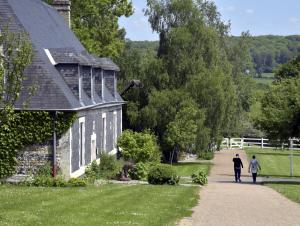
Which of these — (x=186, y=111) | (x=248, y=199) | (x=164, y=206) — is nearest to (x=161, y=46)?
(x=186, y=111)

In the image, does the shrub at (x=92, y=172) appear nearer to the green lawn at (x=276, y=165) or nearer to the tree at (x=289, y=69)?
the green lawn at (x=276, y=165)

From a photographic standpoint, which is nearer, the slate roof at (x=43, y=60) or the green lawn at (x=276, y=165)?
the slate roof at (x=43, y=60)

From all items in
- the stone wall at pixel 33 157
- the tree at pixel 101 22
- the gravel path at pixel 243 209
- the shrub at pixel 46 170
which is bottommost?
the gravel path at pixel 243 209

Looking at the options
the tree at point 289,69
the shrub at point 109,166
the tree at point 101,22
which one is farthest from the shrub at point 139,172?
the tree at point 289,69

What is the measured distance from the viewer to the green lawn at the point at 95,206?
1538 cm

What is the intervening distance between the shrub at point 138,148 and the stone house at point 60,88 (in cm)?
236

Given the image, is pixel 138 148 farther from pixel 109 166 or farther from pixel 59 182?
pixel 59 182

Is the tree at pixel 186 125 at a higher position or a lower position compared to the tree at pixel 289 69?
lower

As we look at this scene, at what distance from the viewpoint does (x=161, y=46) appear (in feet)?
161

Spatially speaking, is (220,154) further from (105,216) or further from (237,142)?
(105,216)

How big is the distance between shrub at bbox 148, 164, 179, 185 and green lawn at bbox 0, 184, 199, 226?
4.52 meters

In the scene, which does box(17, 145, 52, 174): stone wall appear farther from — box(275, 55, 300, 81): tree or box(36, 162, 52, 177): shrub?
box(275, 55, 300, 81): tree

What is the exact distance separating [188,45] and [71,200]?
29499mm

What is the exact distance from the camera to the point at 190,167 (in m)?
47.5
